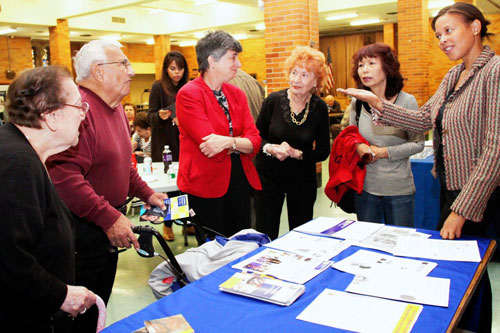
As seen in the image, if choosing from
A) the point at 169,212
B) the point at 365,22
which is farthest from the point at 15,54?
the point at 169,212

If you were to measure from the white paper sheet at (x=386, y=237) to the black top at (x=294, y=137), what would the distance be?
2.83 ft

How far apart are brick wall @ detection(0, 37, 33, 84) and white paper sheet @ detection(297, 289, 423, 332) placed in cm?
1788

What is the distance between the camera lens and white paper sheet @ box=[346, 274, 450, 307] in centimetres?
144

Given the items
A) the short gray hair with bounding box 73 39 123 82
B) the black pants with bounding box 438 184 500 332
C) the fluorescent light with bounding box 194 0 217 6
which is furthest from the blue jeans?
the fluorescent light with bounding box 194 0 217 6

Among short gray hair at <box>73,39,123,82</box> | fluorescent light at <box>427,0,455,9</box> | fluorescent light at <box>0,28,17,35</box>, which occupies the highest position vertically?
fluorescent light at <box>0,28,17,35</box>

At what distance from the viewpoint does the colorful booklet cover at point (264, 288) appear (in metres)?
1.46

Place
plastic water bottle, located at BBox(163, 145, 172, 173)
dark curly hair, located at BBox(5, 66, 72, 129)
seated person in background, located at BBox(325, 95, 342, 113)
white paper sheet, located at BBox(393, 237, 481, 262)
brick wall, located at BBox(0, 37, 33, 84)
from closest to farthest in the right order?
dark curly hair, located at BBox(5, 66, 72, 129) < white paper sheet, located at BBox(393, 237, 481, 262) < plastic water bottle, located at BBox(163, 145, 172, 173) < seated person in background, located at BBox(325, 95, 342, 113) < brick wall, located at BBox(0, 37, 33, 84)

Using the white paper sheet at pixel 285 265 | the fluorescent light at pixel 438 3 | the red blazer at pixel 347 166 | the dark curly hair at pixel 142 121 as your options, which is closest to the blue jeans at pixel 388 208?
the red blazer at pixel 347 166

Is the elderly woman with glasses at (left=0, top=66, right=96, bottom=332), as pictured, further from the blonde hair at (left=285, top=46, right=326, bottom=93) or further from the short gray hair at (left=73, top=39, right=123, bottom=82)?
the blonde hair at (left=285, top=46, right=326, bottom=93)

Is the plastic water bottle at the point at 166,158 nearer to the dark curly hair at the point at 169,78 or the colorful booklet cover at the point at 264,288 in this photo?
the dark curly hair at the point at 169,78

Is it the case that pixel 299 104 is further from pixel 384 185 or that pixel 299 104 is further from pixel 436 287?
pixel 436 287

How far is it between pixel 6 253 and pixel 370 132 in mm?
2167

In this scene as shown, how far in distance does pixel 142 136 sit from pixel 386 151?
3792mm

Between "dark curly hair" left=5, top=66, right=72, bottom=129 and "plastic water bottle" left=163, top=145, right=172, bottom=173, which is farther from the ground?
"dark curly hair" left=5, top=66, right=72, bottom=129
